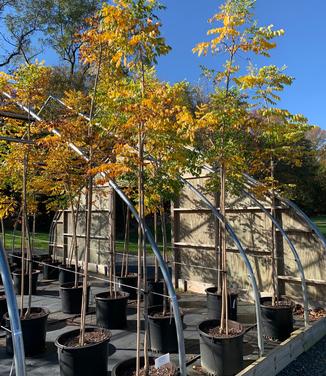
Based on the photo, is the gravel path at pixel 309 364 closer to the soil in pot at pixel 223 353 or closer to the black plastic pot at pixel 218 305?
the soil in pot at pixel 223 353

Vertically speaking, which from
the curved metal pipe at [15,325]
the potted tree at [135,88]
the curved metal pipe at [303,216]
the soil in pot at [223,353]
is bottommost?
the soil in pot at [223,353]

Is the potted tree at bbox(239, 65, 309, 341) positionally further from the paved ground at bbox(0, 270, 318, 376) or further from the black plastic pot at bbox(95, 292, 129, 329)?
the black plastic pot at bbox(95, 292, 129, 329)

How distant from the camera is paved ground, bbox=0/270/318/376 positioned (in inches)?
170

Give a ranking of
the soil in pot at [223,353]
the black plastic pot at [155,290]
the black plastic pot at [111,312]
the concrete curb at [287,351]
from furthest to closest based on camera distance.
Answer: the black plastic pot at [155,290] → the black plastic pot at [111,312] → the soil in pot at [223,353] → the concrete curb at [287,351]

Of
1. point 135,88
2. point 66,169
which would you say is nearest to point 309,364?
point 135,88

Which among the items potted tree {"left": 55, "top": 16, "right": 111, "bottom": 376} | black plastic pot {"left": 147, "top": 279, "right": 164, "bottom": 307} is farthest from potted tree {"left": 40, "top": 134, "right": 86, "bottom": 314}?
black plastic pot {"left": 147, "top": 279, "right": 164, "bottom": 307}

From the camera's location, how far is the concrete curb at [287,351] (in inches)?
148

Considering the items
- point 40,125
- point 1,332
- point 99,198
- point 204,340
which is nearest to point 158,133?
point 40,125

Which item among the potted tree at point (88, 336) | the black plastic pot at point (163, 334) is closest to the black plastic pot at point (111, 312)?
the black plastic pot at point (163, 334)

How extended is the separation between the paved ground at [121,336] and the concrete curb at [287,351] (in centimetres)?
37

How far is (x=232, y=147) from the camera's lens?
14.5 ft

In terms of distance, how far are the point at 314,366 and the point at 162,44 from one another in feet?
12.9

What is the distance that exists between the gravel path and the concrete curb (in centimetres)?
5

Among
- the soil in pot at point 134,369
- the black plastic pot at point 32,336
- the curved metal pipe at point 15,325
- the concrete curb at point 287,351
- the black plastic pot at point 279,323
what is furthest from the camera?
the black plastic pot at point 279,323
